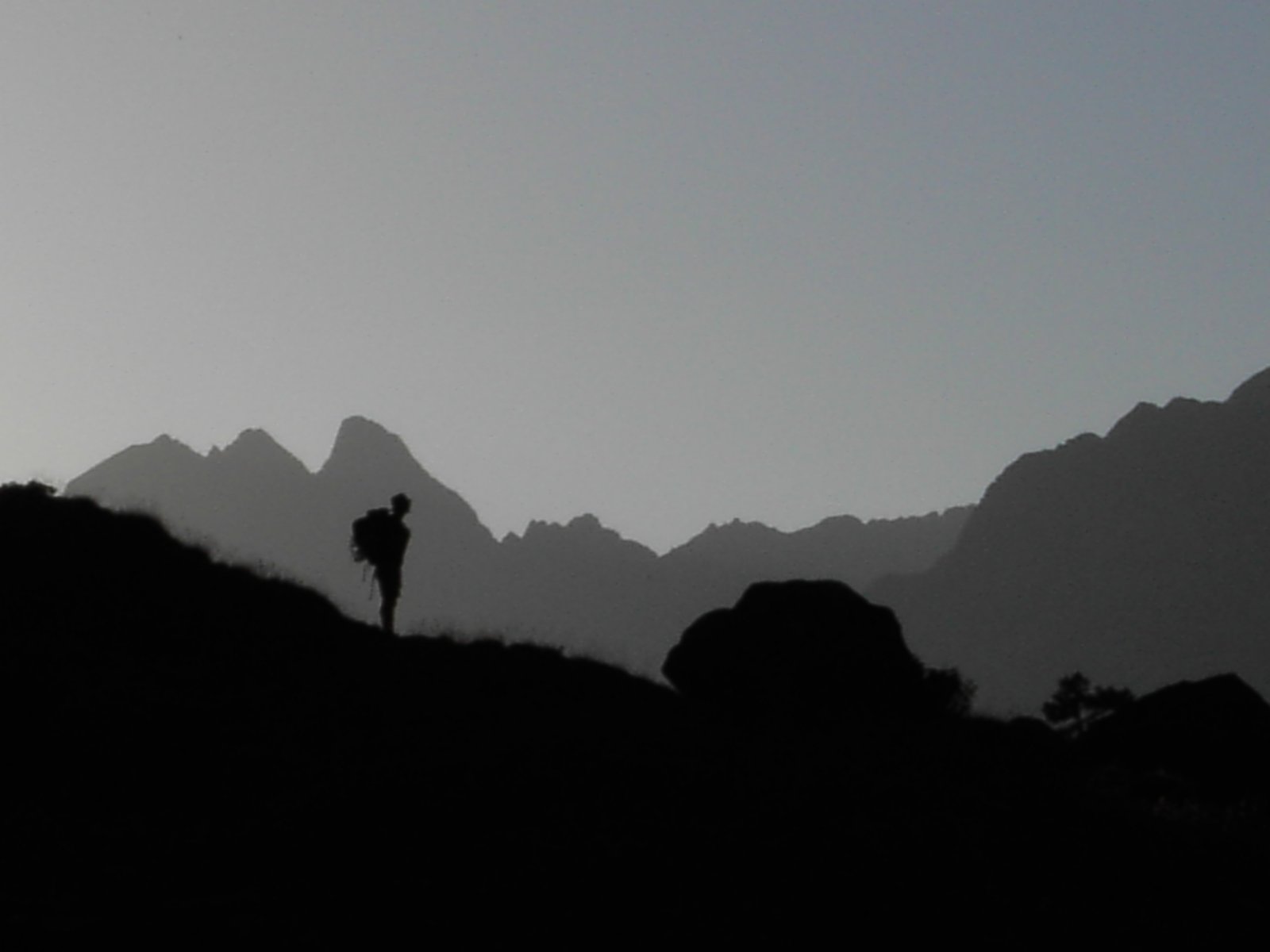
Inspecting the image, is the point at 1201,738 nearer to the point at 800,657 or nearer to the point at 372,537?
the point at 800,657

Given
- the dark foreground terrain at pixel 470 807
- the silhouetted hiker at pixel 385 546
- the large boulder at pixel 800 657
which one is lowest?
the dark foreground terrain at pixel 470 807

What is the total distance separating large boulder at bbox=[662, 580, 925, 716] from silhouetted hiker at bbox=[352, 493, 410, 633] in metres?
6.38

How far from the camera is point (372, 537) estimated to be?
25672 mm

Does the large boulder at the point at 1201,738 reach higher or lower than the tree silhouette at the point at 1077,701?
lower

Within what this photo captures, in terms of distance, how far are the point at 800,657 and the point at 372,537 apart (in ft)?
29.1

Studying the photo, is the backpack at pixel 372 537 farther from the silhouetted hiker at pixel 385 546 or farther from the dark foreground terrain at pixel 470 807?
the dark foreground terrain at pixel 470 807

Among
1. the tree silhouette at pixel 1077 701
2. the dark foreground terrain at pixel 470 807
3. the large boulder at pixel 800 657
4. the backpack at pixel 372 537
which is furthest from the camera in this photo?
the tree silhouette at pixel 1077 701

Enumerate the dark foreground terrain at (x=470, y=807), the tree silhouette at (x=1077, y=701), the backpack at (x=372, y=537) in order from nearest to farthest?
the dark foreground terrain at (x=470, y=807)
the backpack at (x=372, y=537)
the tree silhouette at (x=1077, y=701)

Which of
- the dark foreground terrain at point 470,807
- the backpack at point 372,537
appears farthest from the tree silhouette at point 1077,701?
the backpack at point 372,537

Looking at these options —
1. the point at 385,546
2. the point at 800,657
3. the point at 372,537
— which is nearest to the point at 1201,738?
the point at 800,657

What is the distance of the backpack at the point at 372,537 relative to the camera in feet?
84.2

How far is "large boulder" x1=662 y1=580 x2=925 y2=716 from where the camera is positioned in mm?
27734

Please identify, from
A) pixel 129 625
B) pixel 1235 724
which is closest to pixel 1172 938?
pixel 129 625

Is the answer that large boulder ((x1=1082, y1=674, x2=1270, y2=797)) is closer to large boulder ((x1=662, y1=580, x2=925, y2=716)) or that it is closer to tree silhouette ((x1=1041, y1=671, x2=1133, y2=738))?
large boulder ((x1=662, y1=580, x2=925, y2=716))
